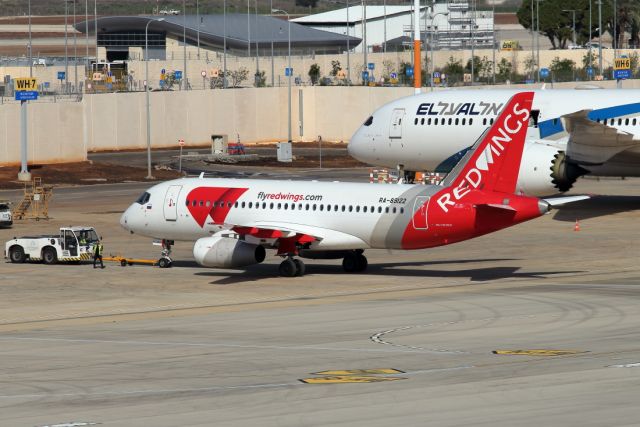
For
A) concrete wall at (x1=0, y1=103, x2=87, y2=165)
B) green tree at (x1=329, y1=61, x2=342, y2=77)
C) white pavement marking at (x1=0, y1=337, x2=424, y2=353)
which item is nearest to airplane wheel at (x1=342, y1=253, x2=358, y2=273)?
white pavement marking at (x1=0, y1=337, x2=424, y2=353)

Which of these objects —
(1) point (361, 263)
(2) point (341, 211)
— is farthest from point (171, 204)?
(1) point (361, 263)

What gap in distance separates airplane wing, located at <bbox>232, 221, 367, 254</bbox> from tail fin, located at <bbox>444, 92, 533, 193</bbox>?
5.18m

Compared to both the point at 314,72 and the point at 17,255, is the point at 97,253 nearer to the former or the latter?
the point at 17,255

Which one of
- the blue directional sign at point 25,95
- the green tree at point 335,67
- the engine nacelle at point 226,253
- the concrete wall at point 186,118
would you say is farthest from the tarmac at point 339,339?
the green tree at point 335,67

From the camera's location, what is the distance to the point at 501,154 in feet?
157

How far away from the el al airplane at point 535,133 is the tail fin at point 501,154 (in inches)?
695

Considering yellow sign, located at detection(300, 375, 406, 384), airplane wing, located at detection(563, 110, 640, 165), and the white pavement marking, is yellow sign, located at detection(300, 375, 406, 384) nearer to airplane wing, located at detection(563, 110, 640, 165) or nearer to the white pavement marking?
the white pavement marking

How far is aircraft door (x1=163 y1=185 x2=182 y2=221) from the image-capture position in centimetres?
5338

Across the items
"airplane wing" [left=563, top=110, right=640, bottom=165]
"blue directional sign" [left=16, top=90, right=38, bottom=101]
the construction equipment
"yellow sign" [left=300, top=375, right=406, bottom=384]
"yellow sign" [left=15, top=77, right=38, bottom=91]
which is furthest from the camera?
"yellow sign" [left=15, top=77, right=38, bottom=91]

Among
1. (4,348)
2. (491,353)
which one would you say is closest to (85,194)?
(4,348)

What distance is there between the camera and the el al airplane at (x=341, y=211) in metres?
48.0

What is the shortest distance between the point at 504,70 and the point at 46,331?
483 ft

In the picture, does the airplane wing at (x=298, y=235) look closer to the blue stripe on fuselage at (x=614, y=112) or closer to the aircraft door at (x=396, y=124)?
the blue stripe on fuselage at (x=614, y=112)

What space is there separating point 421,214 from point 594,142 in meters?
21.8
